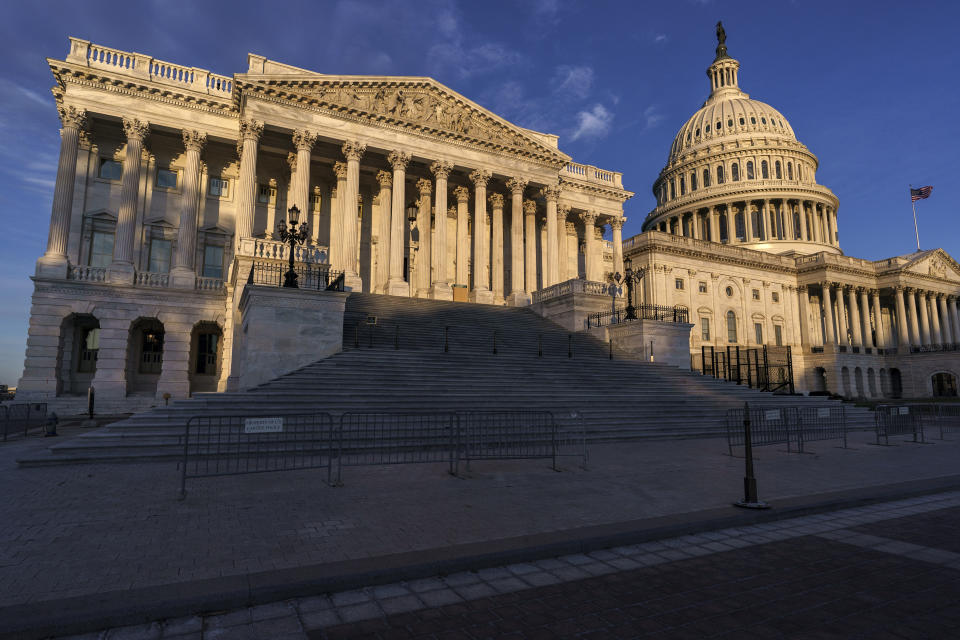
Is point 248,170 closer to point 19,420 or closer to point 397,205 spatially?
point 397,205

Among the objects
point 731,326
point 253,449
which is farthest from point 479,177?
point 731,326

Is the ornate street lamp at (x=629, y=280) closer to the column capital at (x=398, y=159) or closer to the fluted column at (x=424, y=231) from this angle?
the fluted column at (x=424, y=231)

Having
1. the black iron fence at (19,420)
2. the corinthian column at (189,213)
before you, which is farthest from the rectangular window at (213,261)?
the black iron fence at (19,420)

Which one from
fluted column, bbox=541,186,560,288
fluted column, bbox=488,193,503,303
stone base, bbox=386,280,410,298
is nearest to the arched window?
fluted column, bbox=541,186,560,288

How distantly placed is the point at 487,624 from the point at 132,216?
3265 cm

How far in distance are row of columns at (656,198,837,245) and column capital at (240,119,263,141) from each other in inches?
2761

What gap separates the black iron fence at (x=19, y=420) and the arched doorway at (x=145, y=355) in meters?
5.32

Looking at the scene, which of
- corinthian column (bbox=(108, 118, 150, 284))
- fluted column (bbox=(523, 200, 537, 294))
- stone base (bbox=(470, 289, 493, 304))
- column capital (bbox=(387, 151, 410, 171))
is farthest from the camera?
fluted column (bbox=(523, 200, 537, 294))

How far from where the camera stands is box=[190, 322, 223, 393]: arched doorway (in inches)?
1173

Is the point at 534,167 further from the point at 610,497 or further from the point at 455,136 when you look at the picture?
the point at 610,497

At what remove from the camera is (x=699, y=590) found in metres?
4.39

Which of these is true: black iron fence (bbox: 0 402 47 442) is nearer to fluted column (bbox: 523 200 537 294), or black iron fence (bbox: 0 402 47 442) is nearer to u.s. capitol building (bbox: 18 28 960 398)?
u.s. capitol building (bbox: 18 28 960 398)

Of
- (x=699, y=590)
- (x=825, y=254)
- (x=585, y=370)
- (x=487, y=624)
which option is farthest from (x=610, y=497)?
(x=825, y=254)

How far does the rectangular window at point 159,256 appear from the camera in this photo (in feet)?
103
